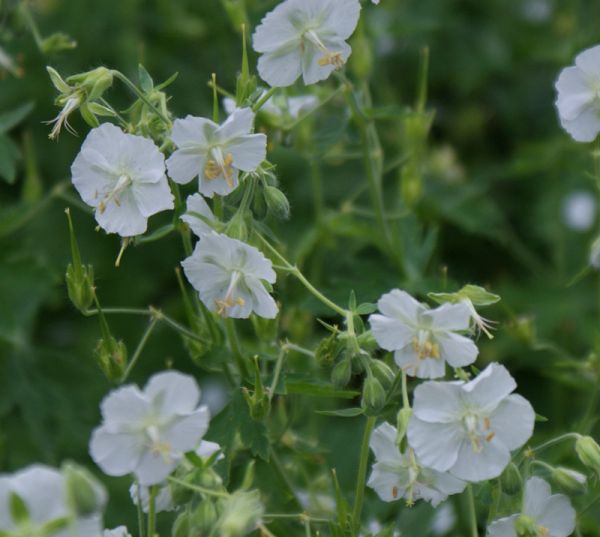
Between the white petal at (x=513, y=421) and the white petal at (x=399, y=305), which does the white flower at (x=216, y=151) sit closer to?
the white petal at (x=399, y=305)

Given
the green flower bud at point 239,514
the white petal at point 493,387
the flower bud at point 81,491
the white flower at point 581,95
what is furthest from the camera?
the white flower at point 581,95

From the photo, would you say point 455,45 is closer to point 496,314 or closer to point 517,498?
point 496,314

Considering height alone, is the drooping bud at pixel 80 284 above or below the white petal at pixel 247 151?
below

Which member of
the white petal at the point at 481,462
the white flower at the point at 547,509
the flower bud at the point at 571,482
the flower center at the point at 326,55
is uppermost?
the flower center at the point at 326,55

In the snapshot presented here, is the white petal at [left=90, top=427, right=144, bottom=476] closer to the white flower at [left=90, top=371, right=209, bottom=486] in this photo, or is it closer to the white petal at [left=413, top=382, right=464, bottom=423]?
the white flower at [left=90, top=371, right=209, bottom=486]

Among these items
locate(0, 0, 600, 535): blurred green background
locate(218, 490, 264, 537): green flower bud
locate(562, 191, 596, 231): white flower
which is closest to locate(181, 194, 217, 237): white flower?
locate(0, 0, 600, 535): blurred green background

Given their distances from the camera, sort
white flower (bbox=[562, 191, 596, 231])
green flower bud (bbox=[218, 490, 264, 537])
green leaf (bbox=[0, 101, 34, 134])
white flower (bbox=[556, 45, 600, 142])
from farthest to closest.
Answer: white flower (bbox=[562, 191, 596, 231]), green leaf (bbox=[0, 101, 34, 134]), white flower (bbox=[556, 45, 600, 142]), green flower bud (bbox=[218, 490, 264, 537])

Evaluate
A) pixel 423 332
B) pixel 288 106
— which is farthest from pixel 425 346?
pixel 288 106

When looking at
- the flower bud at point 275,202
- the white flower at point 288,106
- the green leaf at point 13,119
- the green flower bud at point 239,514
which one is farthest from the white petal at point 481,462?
the green leaf at point 13,119
